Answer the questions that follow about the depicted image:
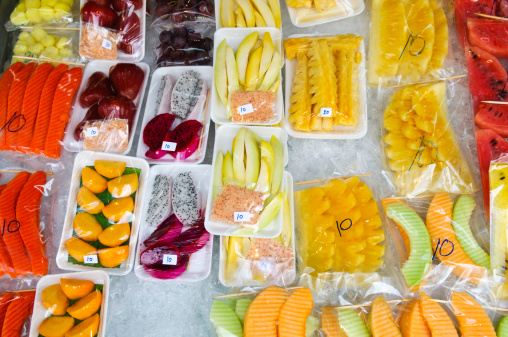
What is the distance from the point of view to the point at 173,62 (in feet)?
7.68

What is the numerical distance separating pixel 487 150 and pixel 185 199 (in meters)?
1.72

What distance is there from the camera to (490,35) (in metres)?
2.24

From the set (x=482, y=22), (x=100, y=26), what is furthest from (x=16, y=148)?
(x=482, y=22)

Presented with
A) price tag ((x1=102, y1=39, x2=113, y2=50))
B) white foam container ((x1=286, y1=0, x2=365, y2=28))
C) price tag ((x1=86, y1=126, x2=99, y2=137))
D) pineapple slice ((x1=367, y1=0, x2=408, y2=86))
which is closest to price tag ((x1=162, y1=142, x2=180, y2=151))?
price tag ((x1=86, y1=126, x2=99, y2=137))

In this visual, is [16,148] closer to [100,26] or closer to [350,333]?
[100,26]

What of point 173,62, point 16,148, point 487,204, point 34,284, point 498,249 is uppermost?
point 173,62

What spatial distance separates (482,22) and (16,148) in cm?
300

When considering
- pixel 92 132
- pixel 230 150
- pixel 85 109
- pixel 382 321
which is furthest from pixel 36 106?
pixel 382 321

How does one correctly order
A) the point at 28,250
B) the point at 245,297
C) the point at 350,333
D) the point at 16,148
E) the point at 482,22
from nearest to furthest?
1. the point at 350,333
2. the point at 245,297
3. the point at 28,250
4. the point at 16,148
5. the point at 482,22

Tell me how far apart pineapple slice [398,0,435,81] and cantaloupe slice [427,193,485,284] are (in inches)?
32.2

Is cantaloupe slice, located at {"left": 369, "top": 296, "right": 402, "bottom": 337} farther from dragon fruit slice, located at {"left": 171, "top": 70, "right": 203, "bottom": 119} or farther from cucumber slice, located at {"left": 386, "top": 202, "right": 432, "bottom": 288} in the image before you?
dragon fruit slice, located at {"left": 171, "top": 70, "right": 203, "bottom": 119}

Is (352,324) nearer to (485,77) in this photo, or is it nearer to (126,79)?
(485,77)

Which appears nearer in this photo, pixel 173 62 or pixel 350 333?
pixel 350 333

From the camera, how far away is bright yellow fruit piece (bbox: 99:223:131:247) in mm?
1836
